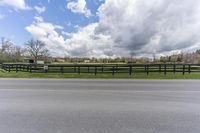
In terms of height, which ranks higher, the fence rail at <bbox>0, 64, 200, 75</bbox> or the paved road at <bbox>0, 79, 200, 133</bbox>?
the fence rail at <bbox>0, 64, 200, 75</bbox>

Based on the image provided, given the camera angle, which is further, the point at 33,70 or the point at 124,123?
the point at 33,70

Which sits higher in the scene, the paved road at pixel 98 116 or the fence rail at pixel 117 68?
the fence rail at pixel 117 68

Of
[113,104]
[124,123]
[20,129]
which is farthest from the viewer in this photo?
[113,104]

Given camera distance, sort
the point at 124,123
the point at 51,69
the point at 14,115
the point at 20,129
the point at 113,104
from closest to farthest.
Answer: the point at 20,129, the point at 124,123, the point at 14,115, the point at 113,104, the point at 51,69

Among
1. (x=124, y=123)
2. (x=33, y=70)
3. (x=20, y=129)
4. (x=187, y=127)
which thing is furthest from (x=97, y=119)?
(x=33, y=70)

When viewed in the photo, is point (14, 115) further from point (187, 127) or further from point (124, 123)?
point (187, 127)

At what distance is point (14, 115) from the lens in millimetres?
5637

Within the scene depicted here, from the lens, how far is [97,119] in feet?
17.3

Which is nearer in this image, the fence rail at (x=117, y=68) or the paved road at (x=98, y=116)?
the paved road at (x=98, y=116)

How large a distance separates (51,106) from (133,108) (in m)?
2.78

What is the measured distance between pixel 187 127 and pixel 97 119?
7.43 feet

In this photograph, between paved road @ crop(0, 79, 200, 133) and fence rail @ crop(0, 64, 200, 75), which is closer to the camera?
paved road @ crop(0, 79, 200, 133)

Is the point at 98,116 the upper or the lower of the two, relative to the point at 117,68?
lower

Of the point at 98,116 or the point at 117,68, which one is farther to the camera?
the point at 117,68
